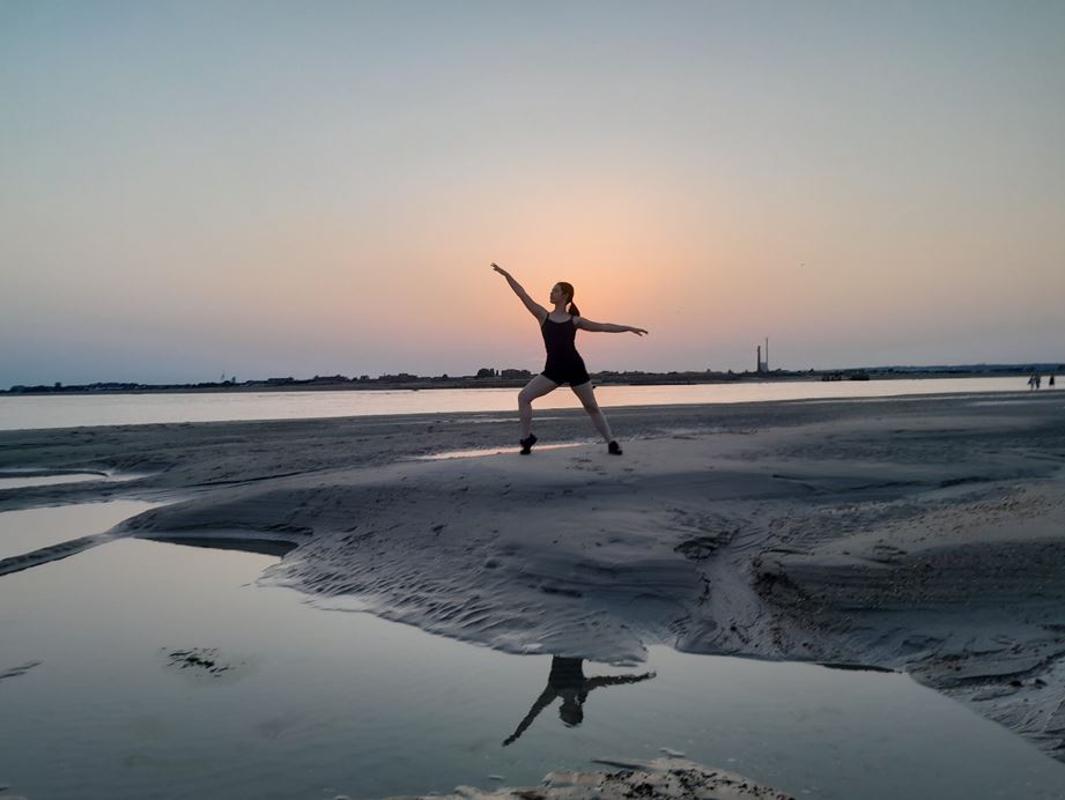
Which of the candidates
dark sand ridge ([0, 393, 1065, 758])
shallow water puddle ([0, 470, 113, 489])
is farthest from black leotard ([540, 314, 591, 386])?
shallow water puddle ([0, 470, 113, 489])

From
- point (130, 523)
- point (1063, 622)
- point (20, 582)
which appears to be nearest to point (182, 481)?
point (130, 523)

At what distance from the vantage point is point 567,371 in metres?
10.4

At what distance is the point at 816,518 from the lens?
727cm

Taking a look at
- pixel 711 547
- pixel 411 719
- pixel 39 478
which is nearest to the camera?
pixel 411 719

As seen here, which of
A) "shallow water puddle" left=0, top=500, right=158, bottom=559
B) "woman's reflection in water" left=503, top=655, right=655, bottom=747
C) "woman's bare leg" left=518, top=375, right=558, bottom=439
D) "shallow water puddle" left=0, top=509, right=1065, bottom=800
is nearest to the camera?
"shallow water puddle" left=0, top=509, right=1065, bottom=800

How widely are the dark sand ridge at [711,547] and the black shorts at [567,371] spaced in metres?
1.05

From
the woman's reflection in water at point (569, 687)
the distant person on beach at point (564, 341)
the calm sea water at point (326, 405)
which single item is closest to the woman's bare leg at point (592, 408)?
the distant person on beach at point (564, 341)

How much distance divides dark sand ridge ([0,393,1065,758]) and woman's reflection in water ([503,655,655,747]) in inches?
11.6

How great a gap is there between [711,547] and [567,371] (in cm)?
443

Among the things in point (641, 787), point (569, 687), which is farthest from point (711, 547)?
point (641, 787)

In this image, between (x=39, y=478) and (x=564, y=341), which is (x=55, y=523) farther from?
(x=564, y=341)

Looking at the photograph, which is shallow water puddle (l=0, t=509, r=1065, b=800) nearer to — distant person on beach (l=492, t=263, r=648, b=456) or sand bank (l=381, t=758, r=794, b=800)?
sand bank (l=381, t=758, r=794, b=800)

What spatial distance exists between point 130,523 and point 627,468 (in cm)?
628

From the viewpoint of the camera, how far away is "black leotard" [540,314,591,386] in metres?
10.4
